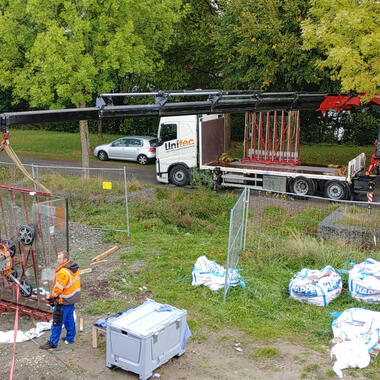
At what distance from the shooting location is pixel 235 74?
22578mm

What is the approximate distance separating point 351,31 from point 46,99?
1004 centimetres

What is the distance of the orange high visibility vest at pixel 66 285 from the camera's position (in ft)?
26.7

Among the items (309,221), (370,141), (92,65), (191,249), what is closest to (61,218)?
(191,249)

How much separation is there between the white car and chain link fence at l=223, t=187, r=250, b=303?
43.3 feet

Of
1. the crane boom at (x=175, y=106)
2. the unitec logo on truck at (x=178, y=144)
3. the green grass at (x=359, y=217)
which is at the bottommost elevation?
the green grass at (x=359, y=217)

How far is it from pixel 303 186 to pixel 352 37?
191 inches

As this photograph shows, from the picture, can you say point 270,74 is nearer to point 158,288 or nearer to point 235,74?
point 235,74

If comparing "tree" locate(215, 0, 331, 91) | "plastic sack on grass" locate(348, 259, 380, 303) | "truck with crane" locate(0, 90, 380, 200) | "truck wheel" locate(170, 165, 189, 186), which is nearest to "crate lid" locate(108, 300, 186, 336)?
"plastic sack on grass" locate(348, 259, 380, 303)

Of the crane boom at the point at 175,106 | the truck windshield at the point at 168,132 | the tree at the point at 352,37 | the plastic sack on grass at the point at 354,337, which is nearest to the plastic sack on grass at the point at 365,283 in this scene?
the plastic sack on grass at the point at 354,337

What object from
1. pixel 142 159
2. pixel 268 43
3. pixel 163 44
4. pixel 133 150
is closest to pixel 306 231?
pixel 268 43

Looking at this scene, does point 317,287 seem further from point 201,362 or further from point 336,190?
point 336,190

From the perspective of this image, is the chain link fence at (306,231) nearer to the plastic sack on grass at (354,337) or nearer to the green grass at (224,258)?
the green grass at (224,258)

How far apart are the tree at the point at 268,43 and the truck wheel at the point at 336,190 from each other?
4.68 m

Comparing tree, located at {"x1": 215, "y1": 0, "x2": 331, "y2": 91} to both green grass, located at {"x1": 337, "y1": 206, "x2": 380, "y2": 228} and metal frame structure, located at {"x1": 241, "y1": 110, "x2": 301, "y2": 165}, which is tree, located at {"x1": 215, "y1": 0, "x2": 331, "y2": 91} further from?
green grass, located at {"x1": 337, "y1": 206, "x2": 380, "y2": 228}
